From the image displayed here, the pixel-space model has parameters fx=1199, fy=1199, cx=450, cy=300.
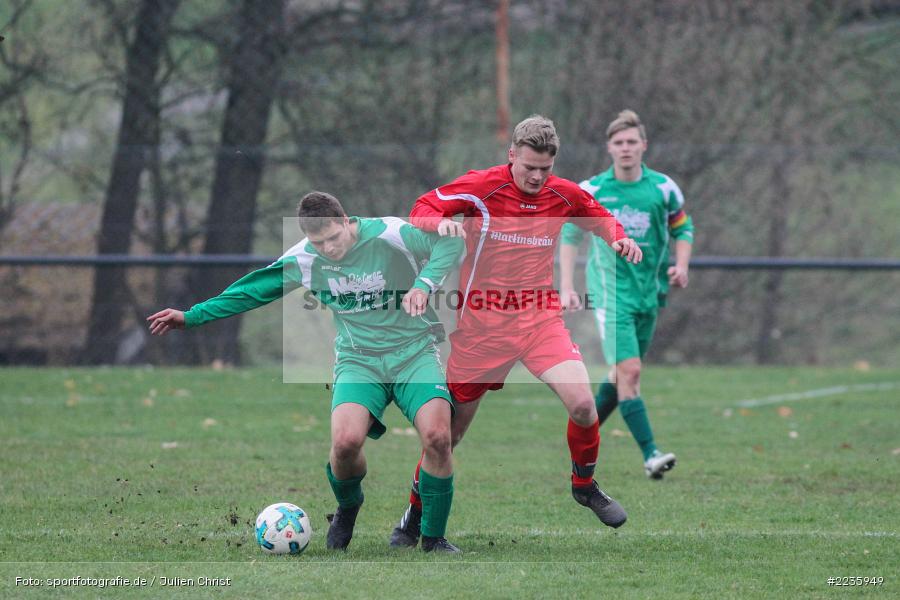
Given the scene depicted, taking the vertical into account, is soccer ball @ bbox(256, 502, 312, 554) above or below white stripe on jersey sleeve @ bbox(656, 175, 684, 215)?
below

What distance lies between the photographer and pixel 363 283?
5.42m

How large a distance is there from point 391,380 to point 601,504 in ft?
3.72

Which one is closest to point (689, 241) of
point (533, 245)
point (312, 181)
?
point (533, 245)

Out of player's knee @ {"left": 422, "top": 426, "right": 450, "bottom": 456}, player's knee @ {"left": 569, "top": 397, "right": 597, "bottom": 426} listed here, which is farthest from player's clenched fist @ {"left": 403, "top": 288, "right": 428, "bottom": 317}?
player's knee @ {"left": 569, "top": 397, "right": 597, "bottom": 426}

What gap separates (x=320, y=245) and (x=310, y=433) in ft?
12.4

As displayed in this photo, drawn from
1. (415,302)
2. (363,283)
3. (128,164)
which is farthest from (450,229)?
(128,164)

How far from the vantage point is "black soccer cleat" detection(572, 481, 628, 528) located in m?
5.46

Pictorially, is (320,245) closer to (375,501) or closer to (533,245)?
(533,245)

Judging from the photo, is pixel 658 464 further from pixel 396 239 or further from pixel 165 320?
pixel 165 320

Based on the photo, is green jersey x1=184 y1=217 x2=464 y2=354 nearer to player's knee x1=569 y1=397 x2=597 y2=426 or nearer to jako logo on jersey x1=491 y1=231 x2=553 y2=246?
jako logo on jersey x1=491 y1=231 x2=553 y2=246

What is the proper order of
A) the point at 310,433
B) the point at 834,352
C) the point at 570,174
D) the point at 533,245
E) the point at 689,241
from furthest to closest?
the point at 834,352 → the point at 570,174 → the point at 310,433 → the point at 689,241 → the point at 533,245

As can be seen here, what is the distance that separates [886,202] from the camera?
1445cm

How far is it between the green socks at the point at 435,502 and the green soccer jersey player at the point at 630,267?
2.35 metres

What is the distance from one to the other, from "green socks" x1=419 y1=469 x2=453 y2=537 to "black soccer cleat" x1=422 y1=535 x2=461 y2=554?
0.07 ft
